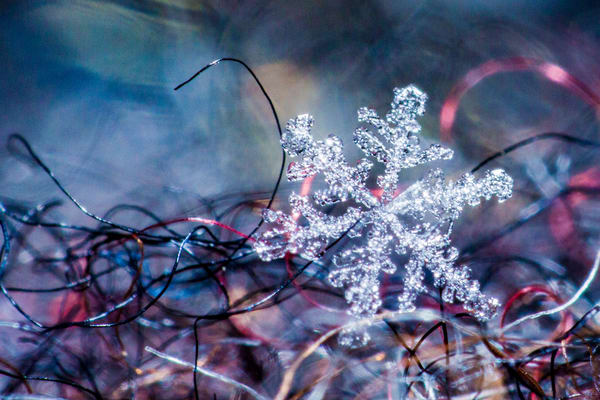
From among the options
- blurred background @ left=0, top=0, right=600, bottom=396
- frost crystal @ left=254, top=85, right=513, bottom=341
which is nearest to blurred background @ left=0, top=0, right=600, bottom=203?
blurred background @ left=0, top=0, right=600, bottom=396

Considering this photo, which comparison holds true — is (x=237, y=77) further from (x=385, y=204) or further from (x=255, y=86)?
(x=385, y=204)

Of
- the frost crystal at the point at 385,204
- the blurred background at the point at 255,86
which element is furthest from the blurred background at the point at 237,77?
the frost crystal at the point at 385,204

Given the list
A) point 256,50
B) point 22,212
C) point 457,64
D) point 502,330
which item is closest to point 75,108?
point 22,212

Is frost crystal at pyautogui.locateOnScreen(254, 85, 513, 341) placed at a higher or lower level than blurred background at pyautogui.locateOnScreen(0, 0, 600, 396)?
lower

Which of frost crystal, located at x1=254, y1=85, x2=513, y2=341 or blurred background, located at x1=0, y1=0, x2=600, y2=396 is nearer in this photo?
frost crystal, located at x1=254, y1=85, x2=513, y2=341

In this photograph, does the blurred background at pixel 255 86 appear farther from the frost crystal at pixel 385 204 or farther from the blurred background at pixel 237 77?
the frost crystal at pixel 385 204

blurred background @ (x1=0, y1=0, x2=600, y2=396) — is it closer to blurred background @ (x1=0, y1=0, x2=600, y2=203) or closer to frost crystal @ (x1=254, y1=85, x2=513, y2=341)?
blurred background @ (x1=0, y1=0, x2=600, y2=203)

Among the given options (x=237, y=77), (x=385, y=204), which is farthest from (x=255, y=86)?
(x=385, y=204)
